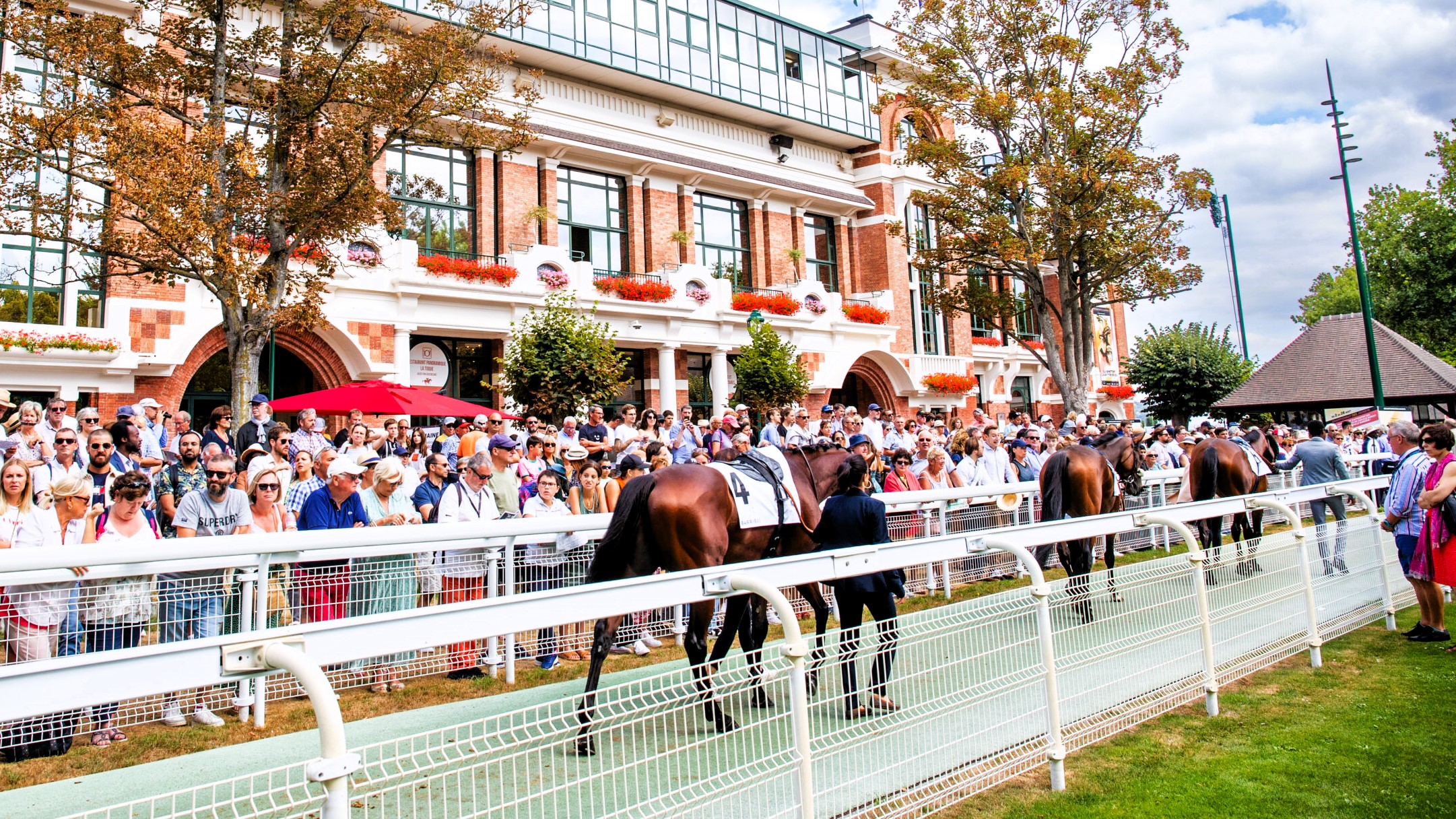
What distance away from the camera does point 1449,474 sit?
23.8 ft

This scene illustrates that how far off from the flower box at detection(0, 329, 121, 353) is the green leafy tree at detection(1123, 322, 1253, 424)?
37.1m

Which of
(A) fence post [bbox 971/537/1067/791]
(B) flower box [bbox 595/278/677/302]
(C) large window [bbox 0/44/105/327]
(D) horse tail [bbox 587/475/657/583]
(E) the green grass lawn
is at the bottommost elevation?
(E) the green grass lawn

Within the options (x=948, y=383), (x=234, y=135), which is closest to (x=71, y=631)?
(x=234, y=135)

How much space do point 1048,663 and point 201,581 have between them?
491cm

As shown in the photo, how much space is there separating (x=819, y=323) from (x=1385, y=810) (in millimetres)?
22865

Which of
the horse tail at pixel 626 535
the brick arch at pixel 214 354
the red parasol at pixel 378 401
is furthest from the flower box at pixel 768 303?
the horse tail at pixel 626 535

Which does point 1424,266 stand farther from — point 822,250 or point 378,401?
point 378,401

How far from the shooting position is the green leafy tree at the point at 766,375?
71.3ft

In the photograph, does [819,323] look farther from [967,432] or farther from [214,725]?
[214,725]

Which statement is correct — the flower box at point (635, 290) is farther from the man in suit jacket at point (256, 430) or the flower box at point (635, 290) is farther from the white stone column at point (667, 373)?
the man in suit jacket at point (256, 430)

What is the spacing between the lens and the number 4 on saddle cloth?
618cm

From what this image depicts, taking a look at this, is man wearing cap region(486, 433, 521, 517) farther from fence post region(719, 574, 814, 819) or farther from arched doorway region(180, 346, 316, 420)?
arched doorway region(180, 346, 316, 420)

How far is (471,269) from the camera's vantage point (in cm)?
2019

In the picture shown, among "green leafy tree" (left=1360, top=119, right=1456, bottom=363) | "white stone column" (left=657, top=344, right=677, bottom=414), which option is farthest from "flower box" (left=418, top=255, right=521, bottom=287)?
"green leafy tree" (left=1360, top=119, right=1456, bottom=363)
